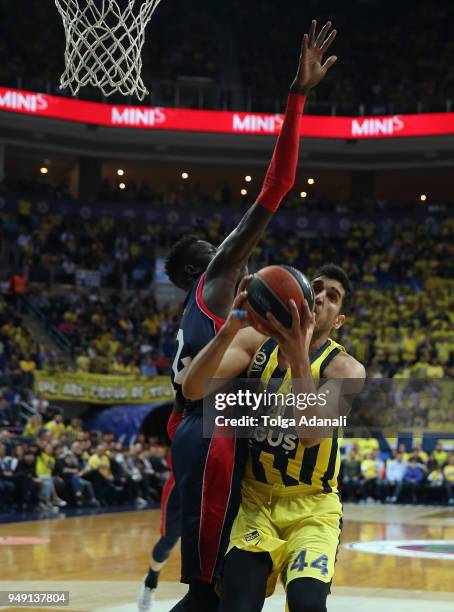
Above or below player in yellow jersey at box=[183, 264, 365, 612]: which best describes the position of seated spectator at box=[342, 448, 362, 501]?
below

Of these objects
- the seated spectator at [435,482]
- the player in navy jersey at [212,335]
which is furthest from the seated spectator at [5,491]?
the player in navy jersey at [212,335]

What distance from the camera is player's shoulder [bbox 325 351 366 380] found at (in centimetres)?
419

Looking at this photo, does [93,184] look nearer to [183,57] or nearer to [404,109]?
[183,57]

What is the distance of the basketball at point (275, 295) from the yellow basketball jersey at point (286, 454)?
60 cm

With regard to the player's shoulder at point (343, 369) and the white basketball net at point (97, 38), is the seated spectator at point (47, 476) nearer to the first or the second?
the white basketball net at point (97, 38)

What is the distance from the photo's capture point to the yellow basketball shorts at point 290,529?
13.1 feet

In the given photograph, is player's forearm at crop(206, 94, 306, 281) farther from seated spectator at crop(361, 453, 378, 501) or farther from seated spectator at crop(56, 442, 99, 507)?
seated spectator at crop(361, 453, 378, 501)

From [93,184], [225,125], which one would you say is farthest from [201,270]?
[93,184]

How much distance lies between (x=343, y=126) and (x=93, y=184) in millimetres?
8231

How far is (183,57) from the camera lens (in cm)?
3338

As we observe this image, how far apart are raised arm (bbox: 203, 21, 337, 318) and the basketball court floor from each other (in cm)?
369

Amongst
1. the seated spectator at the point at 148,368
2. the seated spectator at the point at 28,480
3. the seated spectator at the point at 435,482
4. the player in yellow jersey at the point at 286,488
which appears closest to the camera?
the player in yellow jersey at the point at 286,488

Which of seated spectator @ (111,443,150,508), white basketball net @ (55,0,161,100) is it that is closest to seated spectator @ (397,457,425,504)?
seated spectator @ (111,443,150,508)

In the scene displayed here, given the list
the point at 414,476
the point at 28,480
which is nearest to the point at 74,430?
the point at 28,480
